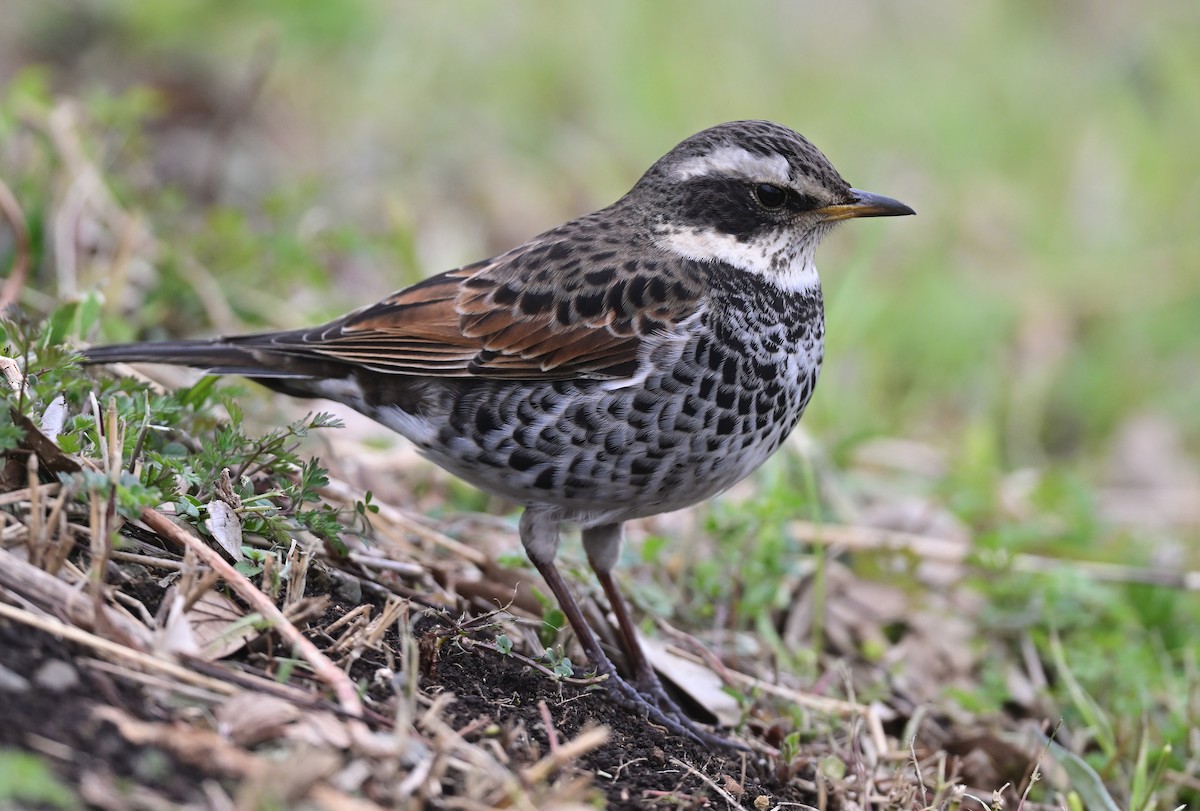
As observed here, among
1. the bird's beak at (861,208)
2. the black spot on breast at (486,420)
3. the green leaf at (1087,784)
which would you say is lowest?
the green leaf at (1087,784)

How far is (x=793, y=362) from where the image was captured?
182 inches

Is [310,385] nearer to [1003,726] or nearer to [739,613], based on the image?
[739,613]

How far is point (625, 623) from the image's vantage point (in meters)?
4.82

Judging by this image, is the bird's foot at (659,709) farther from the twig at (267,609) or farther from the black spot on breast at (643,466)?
the twig at (267,609)

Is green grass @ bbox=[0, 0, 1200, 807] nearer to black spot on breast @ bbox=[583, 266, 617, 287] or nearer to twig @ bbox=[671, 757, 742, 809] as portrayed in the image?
black spot on breast @ bbox=[583, 266, 617, 287]

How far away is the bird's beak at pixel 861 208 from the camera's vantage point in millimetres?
4832

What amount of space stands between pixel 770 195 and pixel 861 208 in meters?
0.32

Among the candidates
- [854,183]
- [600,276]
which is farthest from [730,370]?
[854,183]

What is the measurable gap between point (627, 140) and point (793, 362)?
6.41 meters

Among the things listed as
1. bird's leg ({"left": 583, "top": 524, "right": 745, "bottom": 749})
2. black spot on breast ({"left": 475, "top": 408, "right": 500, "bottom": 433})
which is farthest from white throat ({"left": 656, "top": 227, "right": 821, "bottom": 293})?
bird's leg ({"left": 583, "top": 524, "right": 745, "bottom": 749})

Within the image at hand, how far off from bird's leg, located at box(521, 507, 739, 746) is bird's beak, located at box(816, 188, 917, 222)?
1442 millimetres

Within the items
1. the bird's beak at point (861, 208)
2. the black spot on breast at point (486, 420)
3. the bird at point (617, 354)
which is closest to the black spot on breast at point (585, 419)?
the bird at point (617, 354)

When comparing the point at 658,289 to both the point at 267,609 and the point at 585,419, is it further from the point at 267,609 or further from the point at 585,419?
the point at 267,609

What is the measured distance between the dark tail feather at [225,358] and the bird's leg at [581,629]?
911 millimetres
